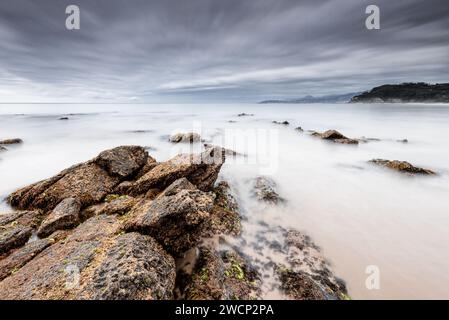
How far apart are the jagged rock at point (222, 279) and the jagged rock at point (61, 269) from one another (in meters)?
2.02

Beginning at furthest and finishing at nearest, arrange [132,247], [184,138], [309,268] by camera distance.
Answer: [184,138]
[309,268]
[132,247]

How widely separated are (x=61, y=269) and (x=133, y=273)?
1.63m

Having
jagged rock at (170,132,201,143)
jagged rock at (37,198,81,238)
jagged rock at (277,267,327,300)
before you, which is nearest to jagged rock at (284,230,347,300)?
jagged rock at (277,267,327,300)

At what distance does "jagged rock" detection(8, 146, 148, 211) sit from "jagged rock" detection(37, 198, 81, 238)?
2.20ft

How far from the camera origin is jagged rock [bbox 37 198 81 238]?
694 centimetres

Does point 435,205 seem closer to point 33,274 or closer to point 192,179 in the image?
point 192,179

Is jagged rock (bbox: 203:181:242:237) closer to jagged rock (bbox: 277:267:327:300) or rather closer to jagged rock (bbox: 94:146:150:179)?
jagged rock (bbox: 277:267:327:300)

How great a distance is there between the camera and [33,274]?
183 inches

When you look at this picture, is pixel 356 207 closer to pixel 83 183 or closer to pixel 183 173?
pixel 183 173

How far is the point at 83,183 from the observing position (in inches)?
364

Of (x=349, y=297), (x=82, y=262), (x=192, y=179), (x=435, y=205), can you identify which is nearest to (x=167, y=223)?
(x=82, y=262)

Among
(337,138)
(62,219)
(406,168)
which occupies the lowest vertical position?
(62,219)

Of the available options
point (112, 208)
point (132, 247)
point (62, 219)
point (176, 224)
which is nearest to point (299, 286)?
point (176, 224)
